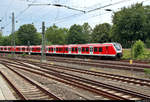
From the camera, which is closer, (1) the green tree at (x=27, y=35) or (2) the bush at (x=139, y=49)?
(2) the bush at (x=139, y=49)

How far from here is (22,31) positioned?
271ft

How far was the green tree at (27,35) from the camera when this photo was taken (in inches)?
3206

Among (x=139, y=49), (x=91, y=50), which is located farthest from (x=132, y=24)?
(x=91, y=50)

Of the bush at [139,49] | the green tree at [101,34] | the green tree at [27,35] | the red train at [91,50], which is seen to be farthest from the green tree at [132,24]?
the green tree at [27,35]

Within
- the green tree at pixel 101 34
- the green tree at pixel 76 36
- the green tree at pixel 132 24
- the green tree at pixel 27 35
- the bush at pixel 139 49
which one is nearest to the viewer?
the bush at pixel 139 49

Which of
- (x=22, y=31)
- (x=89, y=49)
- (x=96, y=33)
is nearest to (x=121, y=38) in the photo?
(x=89, y=49)

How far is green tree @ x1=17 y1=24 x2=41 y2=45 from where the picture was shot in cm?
8144

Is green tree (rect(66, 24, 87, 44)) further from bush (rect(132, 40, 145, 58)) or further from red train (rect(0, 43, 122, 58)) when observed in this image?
bush (rect(132, 40, 145, 58))


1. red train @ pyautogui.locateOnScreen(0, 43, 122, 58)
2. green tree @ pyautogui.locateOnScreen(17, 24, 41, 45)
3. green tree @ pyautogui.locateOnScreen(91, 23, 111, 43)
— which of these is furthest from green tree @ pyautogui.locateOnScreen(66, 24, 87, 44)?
red train @ pyautogui.locateOnScreen(0, 43, 122, 58)

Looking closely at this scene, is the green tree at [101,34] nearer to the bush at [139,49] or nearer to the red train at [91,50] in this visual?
the red train at [91,50]

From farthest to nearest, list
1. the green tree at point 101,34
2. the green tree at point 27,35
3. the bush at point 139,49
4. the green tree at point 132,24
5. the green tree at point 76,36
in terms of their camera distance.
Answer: the green tree at point 27,35
the green tree at point 76,36
the green tree at point 101,34
the green tree at point 132,24
the bush at point 139,49

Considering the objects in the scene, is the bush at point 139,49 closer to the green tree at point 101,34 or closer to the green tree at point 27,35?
the green tree at point 101,34

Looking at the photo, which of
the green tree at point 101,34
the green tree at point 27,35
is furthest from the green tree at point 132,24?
the green tree at point 27,35

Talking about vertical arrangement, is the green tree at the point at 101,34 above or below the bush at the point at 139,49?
above
